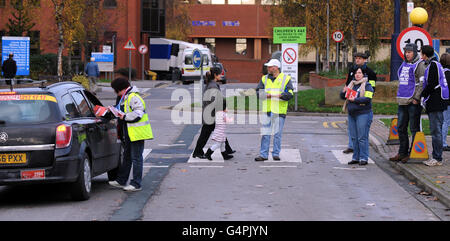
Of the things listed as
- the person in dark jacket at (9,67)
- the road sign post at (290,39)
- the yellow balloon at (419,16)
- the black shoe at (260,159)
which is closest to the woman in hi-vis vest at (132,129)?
the black shoe at (260,159)

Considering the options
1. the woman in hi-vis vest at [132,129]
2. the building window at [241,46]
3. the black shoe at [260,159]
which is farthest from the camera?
A: the building window at [241,46]

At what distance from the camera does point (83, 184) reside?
32.8 feet

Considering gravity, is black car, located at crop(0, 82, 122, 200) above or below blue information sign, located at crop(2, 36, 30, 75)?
below

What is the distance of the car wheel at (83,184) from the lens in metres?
9.91

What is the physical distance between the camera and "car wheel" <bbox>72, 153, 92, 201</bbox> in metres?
9.91

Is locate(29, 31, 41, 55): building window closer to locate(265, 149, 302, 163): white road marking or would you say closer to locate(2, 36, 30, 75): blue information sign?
locate(2, 36, 30, 75): blue information sign

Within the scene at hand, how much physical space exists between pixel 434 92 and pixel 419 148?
1012 millimetres

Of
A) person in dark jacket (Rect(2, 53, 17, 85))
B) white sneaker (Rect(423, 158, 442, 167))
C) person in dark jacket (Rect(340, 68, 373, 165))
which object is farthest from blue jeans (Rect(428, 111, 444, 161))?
person in dark jacket (Rect(2, 53, 17, 85))

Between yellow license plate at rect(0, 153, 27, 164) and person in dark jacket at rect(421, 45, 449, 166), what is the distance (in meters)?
6.60

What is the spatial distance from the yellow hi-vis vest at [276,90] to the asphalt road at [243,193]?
3.12 ft

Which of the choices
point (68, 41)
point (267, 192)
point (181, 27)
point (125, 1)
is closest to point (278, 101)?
point (267, 192)

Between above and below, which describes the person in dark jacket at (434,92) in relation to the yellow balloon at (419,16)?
below

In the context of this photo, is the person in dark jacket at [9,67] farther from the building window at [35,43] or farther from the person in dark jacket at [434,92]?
the building window at [35,43]

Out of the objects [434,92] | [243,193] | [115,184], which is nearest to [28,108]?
[115,184]
